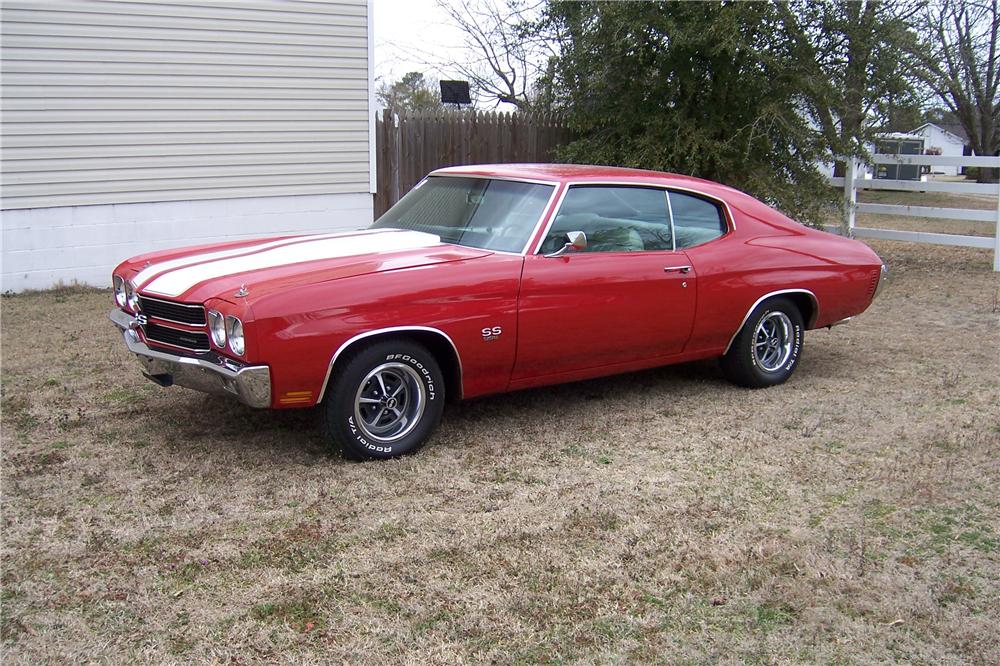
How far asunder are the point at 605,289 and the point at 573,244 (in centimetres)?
37

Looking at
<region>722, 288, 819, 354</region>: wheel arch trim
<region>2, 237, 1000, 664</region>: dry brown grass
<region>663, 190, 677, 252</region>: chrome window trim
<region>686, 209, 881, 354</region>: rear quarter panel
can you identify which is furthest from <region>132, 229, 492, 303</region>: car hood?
<region>722, 288, 819, 354</region>: wheel arch trim

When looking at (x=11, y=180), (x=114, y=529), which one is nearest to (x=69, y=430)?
(x=114, y=529)

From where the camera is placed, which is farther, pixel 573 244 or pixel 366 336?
pixel 573 244

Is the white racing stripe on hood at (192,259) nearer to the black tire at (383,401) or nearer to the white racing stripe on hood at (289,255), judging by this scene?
the white racing stripe on hood at (289,255)

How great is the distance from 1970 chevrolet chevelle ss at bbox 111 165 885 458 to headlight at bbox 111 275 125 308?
0.07ft

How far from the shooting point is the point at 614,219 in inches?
229

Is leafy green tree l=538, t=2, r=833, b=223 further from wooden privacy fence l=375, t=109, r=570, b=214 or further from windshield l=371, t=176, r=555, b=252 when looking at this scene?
windshield l=371, t=176, r=555, b=252

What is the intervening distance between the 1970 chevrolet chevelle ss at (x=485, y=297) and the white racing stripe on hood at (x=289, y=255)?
17 mm

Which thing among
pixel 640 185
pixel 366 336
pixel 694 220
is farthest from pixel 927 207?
pixel 366 336

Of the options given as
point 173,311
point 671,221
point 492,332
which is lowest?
point 492,332

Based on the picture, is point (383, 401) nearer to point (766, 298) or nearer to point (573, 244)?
point (573, 244)

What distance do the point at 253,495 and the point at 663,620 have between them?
80.7 inches

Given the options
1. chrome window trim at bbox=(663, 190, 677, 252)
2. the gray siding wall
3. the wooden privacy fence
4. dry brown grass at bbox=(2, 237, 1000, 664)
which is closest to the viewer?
dry brown grass at bbox=(2, 237, 1000, 664)

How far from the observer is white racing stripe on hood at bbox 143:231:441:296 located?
4801 mm
